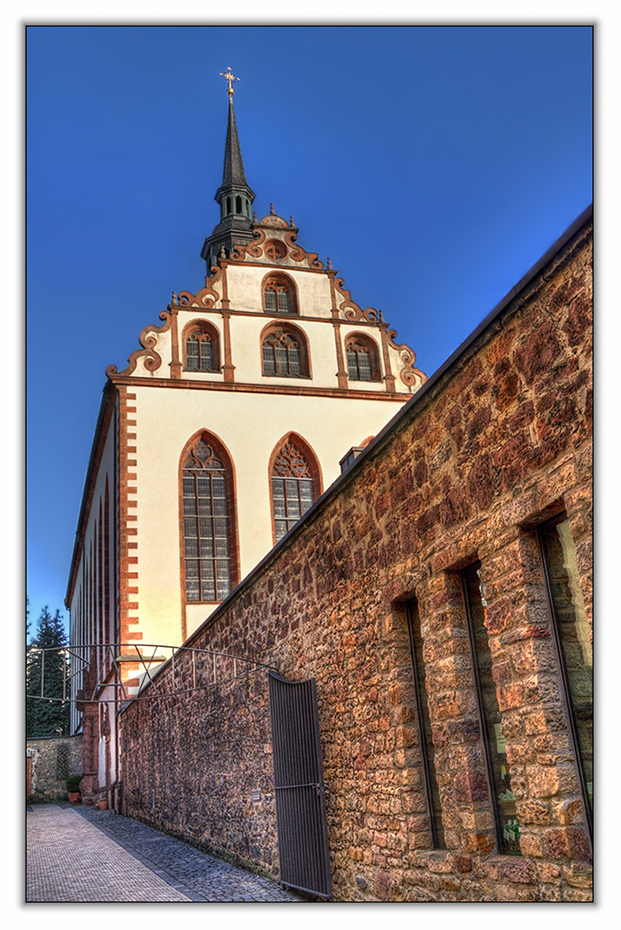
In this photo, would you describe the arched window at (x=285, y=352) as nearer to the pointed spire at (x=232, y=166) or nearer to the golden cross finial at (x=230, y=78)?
the pointed spire at (x=232, y=166)

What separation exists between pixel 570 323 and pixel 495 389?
0.68m

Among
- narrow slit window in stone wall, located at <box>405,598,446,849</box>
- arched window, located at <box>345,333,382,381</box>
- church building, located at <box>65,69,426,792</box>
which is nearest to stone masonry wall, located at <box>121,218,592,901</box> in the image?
narrow slit window in stone wall, located at <box>405,598,446,849</box>

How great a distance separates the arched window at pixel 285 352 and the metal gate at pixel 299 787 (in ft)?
43.3

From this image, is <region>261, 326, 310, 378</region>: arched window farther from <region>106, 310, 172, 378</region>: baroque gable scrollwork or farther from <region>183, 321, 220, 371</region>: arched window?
<region>106, 310, 172, 378</region>: baroque gable scrollwork

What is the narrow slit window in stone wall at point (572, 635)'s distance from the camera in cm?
415

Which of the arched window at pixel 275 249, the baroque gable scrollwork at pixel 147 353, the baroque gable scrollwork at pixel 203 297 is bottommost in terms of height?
the baroque gable scrollwork at pixel 147 353

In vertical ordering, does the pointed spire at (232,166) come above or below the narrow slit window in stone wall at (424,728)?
above

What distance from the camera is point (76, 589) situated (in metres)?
35.3

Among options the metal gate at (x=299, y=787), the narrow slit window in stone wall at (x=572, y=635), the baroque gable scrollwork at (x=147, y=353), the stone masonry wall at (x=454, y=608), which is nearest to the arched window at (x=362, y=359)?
the baroque gable scrollwork at (x=147, y=353)

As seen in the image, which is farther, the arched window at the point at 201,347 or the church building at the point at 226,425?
the arched window at the point at 201,347

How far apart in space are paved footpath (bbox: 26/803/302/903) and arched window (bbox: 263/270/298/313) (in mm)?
11843

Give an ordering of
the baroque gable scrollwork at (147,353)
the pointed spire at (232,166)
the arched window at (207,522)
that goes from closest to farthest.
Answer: the arched window at (207,522) < the baroque gable scrollwork at (147,353) < the pointed spire at (232,166)

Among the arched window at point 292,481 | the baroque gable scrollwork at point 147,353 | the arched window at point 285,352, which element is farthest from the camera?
the arched window at point 285,352

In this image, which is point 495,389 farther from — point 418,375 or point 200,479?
point 418,375
